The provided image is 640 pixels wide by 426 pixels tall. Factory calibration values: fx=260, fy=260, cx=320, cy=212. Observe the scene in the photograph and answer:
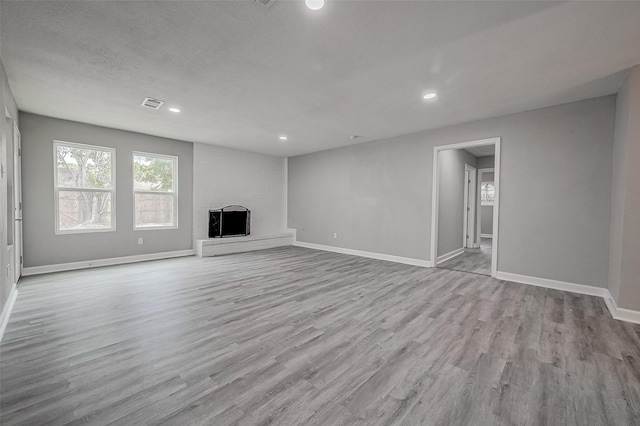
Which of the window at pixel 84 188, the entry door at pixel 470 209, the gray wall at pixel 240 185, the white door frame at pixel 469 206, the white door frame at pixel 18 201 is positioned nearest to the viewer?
the white door frame at pixel 18 201

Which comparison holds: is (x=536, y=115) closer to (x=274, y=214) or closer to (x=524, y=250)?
(x=524, y=250)

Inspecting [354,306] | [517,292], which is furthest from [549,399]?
[517,292]

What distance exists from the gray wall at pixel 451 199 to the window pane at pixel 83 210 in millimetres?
6427

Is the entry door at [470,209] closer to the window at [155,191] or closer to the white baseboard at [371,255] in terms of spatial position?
the white baseboard at [371,255]

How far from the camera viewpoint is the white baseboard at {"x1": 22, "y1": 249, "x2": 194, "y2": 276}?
4.24m

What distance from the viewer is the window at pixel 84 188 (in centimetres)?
448

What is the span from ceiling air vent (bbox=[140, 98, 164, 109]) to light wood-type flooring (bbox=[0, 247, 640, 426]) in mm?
2579

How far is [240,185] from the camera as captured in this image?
6945 mm

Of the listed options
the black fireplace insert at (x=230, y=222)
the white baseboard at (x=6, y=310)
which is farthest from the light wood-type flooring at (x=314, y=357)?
the black fireplace insert at (x=230, y=222)

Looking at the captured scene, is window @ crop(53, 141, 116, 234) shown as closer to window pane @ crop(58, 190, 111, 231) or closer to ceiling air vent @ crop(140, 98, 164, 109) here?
window pane @ crop(58, 190, 111, 231)

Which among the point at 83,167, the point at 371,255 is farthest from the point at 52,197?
the point at 371,255

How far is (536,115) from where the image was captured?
12.7 ft

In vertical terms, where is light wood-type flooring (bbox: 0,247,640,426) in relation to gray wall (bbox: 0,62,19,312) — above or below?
below

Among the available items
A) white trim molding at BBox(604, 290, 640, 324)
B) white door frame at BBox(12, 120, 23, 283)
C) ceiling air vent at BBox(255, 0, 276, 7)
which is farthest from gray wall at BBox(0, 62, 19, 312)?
white trim molding at BBox(604, 290, 640, 324)
